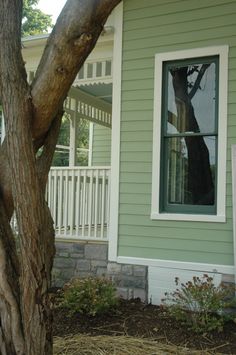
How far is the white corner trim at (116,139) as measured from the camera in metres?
5.24

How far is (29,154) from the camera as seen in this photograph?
8.33ft

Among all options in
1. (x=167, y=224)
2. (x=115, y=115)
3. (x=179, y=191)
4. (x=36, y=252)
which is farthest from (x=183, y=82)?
(x=36, y=252)

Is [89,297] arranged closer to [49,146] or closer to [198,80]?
[49,146]

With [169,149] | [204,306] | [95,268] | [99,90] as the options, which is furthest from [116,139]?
[99,90]

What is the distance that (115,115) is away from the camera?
209 inches

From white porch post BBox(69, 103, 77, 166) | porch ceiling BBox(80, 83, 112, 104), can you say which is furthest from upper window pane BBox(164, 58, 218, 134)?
white porch post BBox(69, 103, 77, 166)

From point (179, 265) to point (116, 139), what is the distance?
65.2 inches

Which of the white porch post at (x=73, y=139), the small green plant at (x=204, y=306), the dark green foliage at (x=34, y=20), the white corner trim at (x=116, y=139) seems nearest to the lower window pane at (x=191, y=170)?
the white corner trim at (x=116, y=139)

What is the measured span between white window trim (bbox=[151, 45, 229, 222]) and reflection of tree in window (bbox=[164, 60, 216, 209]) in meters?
0.11

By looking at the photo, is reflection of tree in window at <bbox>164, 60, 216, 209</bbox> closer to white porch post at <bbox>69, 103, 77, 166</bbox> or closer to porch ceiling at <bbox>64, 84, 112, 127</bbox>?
porch ceiling at <bbox>64, 84, 112, 127</bbox>

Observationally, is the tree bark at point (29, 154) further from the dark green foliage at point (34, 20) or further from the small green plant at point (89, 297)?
the dark green foliage at point (34, 20)

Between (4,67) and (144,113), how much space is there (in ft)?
9.01

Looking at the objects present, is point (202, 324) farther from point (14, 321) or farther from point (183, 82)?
point (183, 82)

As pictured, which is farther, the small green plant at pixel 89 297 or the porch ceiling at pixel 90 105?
the porch ceiling at pixel 90 105
